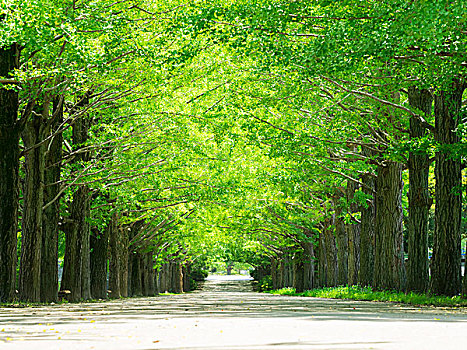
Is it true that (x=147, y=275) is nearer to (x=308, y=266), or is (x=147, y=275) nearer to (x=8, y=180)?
(x=308, y=266)

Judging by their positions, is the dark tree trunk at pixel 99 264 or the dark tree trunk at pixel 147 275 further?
the dark tree trunk at pixel 147 275

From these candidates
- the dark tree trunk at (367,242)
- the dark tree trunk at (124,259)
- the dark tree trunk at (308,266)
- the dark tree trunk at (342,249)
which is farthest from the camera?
the dark tree trunk at (308,266)

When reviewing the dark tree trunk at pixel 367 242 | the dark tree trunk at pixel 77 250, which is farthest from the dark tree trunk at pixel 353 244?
the dark tree trunk at pixel 77 250

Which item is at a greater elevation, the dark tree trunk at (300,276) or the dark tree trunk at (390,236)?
the dark tree trunk at (390,236)

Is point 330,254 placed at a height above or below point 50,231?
below

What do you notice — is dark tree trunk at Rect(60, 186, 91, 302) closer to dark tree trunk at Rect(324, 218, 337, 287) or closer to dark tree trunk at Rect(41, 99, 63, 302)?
dark tree trunk at Rect(41, 99, 63, 302)

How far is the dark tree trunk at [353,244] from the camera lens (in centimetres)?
3038

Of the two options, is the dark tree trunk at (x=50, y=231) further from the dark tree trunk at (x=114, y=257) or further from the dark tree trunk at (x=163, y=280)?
the dark tree trunk at (x=163, y=280)

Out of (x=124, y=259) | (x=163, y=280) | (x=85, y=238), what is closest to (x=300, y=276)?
(x=124, y=259)

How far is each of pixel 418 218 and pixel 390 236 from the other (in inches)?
108

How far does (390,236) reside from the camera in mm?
23172

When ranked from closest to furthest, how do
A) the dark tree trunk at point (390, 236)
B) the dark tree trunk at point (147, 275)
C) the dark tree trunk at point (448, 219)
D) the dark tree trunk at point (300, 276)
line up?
the dark tree trunk at point (448, 219)
the dark tree trunk at point (390, 236)
the dark tree trunk at point (300, 276)
the dark tree trunk at point (147, 275)

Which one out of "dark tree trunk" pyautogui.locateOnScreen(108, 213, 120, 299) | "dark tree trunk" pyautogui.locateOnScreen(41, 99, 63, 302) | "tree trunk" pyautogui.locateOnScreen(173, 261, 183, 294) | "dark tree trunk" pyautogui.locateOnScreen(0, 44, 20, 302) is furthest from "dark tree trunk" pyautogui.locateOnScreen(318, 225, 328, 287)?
"tree trunk" pyautogui.locateOnScreen(173, 261, 183, 294)

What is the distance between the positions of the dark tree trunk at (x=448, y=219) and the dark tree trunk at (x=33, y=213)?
436 inches
